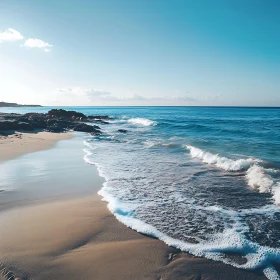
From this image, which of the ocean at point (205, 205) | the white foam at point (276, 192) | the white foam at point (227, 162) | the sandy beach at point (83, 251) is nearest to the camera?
the sandy beach at point (83, 251)

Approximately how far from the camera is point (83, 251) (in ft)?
11.9

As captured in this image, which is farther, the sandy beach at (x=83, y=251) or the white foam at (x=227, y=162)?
the white foam at (x=227, y=162)

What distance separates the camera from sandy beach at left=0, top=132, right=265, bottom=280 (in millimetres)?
3158

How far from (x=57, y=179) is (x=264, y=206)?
6.36 m

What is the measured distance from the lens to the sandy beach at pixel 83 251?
3158 mm

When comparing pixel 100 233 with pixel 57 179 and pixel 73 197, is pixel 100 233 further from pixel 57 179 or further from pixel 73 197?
pixel 57 179

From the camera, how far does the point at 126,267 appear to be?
3.28 metres

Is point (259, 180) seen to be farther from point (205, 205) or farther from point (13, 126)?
point (13, 126)

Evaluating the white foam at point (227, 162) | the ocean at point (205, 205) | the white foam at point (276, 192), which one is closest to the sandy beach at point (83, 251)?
the ocean at point (205, 205)

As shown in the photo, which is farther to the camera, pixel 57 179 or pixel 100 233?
pixel 57 179

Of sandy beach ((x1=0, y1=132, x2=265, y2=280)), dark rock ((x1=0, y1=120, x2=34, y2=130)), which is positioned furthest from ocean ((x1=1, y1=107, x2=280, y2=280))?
dark rock ((x1=0, y1=120, x2=34, y2=130))

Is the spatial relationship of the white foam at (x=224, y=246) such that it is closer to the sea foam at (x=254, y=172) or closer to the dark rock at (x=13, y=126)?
the sea foam at (x=254, y=172)

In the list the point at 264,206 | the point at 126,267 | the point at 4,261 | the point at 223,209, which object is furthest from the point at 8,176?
the point at 264,206

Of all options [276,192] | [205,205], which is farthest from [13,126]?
[276,192]
